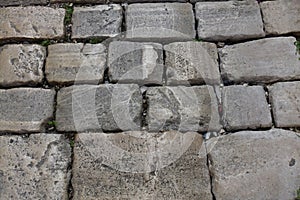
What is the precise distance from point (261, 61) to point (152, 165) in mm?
1027

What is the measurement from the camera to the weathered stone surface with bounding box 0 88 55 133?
8.33 ft

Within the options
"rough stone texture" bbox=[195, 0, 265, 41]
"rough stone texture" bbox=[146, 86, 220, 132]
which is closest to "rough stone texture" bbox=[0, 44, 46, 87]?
"rough stone texture" bbox=[146, 86, 220, 132]

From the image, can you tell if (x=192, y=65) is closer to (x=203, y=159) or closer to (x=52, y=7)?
(x=203, y=159)

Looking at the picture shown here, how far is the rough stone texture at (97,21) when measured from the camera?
2.91 m

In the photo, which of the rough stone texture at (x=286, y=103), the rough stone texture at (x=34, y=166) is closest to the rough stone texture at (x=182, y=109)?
the rough stone texture at (x=286, y=103)

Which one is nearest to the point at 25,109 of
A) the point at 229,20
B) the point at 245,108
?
the point at 245,108

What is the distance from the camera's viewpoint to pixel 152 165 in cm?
239

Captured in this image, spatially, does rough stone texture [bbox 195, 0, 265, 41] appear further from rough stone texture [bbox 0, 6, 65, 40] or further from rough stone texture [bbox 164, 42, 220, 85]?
rough stone texture [bbox 0, 6, 65, 40]

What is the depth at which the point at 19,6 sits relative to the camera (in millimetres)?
3061

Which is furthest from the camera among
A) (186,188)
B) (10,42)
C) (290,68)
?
(10,42)

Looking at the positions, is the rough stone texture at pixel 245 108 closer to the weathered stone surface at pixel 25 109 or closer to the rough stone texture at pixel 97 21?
the rough stone texture at pixel 97 21

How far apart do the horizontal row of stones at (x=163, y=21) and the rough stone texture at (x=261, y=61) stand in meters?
0.09

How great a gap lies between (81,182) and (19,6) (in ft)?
4.85

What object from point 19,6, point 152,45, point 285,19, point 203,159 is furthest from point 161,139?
point 19,6
